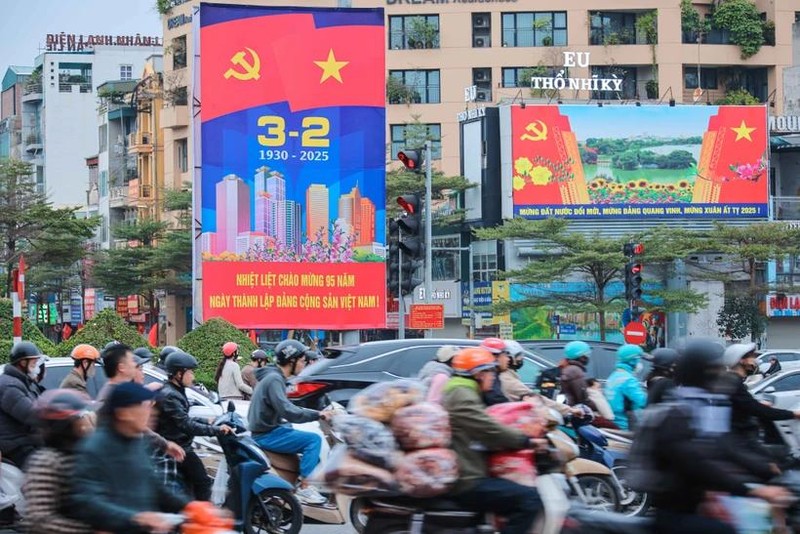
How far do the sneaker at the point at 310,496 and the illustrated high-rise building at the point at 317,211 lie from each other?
21183 mm

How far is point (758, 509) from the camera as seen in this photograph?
6.81 meters

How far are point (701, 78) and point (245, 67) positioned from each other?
39.1m

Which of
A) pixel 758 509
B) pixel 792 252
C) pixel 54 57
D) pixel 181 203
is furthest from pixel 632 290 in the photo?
pixel 54 57

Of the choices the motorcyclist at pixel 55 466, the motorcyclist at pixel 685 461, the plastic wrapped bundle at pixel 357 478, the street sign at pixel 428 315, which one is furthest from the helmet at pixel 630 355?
the street sign at pixel 428 315

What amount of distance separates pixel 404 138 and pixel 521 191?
Answer: 39.9 feet

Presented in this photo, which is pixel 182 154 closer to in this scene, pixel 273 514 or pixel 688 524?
pixel 273 514

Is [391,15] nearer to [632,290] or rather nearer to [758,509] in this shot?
[632,290]

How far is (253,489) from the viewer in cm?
1094

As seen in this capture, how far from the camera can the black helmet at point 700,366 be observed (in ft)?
22.0

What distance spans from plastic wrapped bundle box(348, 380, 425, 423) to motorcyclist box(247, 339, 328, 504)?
3148 mm

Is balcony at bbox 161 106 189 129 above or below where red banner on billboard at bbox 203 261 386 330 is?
above

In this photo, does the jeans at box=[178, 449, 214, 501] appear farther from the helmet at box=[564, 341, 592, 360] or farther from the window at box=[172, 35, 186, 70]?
the window at box=[172, 35, 186, 70]

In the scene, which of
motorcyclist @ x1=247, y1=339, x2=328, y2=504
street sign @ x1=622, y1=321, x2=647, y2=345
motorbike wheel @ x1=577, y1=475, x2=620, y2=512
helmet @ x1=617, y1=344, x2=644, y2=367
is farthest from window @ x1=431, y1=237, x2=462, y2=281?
motorcyclist @ x1=247, y1=339, x2=328, y2=504

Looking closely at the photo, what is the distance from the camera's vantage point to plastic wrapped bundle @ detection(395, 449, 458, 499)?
312 inches
